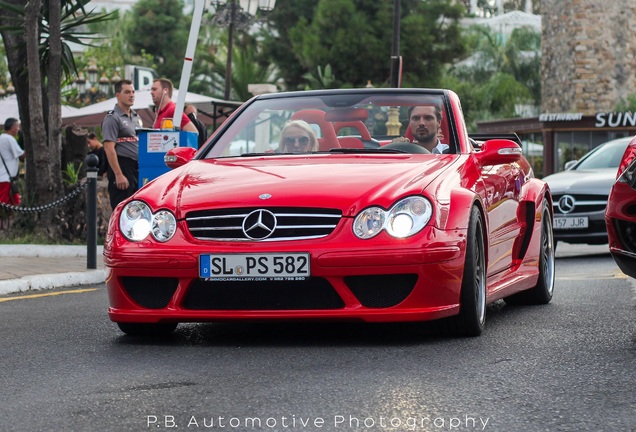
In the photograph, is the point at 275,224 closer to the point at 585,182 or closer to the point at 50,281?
the point at 50,281

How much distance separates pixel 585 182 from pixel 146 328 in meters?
9.76

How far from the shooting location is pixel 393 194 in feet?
21.2

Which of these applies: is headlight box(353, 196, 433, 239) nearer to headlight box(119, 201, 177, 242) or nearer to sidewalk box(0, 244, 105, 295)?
headlight box(119, 201, 177, 242)

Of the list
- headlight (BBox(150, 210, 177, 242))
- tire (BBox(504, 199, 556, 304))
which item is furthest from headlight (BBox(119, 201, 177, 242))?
tire (BBox(504, 199, 556, 304))

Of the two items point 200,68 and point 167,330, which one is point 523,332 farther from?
point 200,68

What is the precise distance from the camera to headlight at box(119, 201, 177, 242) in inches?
259

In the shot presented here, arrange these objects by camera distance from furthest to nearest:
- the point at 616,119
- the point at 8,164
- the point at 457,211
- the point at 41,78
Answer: the point at 616,119, the point at 8,164, the point at 41,78, the point at 457,211

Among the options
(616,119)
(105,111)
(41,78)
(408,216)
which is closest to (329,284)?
(408,216)

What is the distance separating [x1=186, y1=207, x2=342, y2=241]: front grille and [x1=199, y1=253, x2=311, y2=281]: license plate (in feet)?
0.33

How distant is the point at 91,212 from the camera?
1259 centimetres

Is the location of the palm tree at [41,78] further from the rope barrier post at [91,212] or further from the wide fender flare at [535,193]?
the wide fender flare at [535,193]

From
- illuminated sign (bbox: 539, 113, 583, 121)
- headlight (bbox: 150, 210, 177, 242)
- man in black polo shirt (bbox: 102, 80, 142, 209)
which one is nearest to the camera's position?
headlight (bbox: 150, 210, 177, 242)

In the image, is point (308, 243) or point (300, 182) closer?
point (308, 243)

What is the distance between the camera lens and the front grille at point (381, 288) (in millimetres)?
6379
